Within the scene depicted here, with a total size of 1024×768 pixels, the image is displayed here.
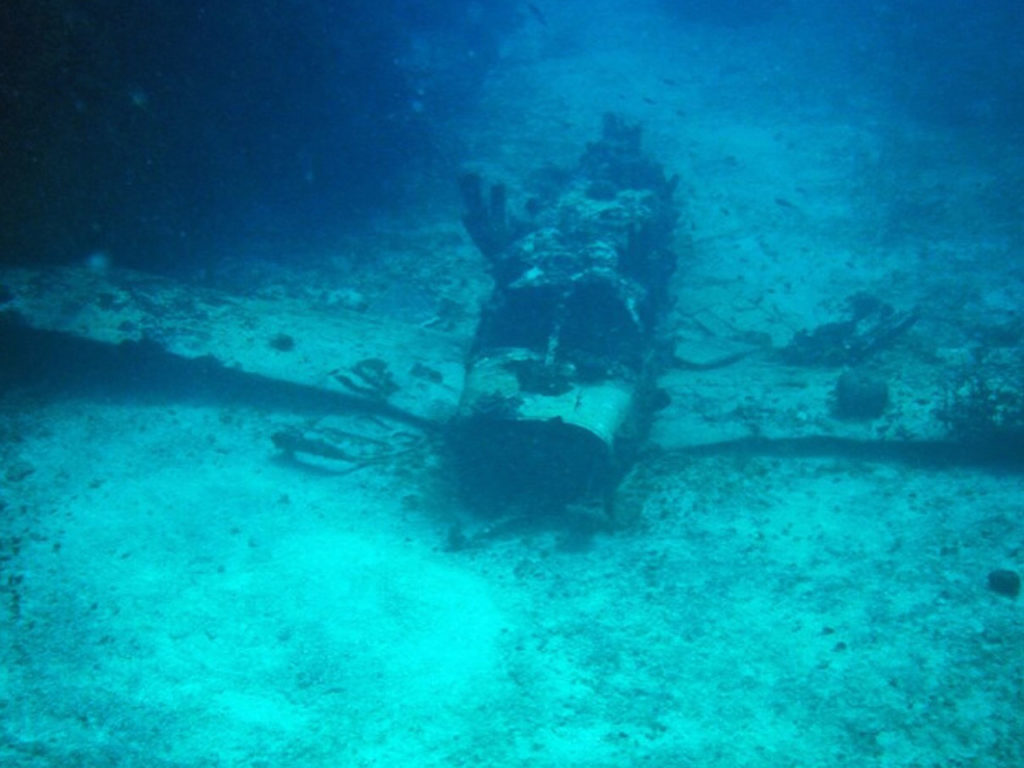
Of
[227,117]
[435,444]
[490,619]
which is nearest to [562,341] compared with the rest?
[435,444]

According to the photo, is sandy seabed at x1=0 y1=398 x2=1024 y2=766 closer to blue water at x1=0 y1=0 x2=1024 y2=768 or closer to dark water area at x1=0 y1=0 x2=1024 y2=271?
blue water at x1=0 y1=0 x2=1024 y2=768

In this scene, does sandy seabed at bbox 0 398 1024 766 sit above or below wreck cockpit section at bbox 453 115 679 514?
below

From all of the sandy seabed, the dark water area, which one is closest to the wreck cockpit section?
the sandy seabed

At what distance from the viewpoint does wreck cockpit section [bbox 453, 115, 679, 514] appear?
622 cm

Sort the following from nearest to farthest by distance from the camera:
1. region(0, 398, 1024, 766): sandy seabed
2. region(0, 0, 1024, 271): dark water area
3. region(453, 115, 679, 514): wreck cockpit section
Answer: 1. region(0, 398, 1024, 766): sandy seabed
2. region(453, 115, 679, 514): wreck cockpit section
3. region(0, 0, 1024, 271): dark water area

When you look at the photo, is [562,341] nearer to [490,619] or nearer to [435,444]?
[435,444]

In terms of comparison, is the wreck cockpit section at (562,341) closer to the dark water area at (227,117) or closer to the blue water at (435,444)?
the blue water at (435,444)

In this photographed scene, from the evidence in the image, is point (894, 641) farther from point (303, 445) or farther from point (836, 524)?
point (303, 445)

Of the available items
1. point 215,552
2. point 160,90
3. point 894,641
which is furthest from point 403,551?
point 160,90

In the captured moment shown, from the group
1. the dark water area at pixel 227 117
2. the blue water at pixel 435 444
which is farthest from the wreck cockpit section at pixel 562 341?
the dark water area at pixel 227 117

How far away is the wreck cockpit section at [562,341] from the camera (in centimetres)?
622

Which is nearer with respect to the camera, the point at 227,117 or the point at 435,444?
the point at 435,444

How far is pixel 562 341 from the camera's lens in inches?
283

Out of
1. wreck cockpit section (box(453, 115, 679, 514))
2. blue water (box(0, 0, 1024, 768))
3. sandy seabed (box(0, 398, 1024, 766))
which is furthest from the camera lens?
wreck cockpit section (box(453, 115, 679, 514))
